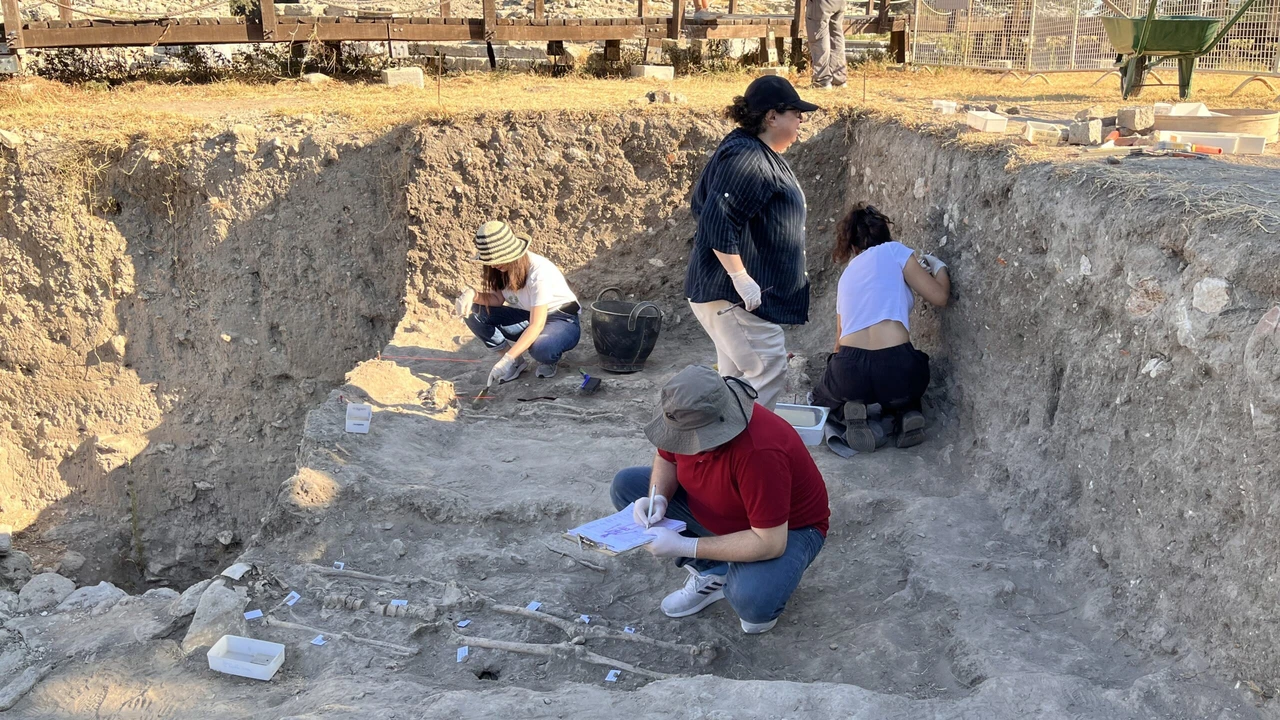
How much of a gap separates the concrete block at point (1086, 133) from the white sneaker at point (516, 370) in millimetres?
3498

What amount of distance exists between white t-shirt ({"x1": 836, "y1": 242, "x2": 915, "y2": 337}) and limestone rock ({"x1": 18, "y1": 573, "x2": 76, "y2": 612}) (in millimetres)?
4042

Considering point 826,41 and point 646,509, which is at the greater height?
point 826,41

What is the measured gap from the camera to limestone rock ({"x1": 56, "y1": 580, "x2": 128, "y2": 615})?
14.4ft

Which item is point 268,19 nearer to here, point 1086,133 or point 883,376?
point 883,376

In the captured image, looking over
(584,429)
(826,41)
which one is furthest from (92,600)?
(826,41)

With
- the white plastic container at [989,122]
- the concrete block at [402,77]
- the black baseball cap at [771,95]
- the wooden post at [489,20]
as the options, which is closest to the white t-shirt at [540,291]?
the black baseball cap at [771,95]

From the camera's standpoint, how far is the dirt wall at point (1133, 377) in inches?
122

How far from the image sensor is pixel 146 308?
299 inches

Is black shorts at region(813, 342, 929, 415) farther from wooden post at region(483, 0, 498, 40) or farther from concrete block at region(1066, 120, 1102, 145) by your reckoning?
wooden post at region(483, 0, 498, 40)

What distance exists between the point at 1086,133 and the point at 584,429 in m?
3.22

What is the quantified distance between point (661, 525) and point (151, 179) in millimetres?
5707

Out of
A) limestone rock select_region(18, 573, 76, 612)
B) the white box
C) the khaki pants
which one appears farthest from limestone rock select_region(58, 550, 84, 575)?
the khaki pants

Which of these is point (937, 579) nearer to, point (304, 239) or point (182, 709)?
point (182, 709)

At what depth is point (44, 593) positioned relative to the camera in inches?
187
